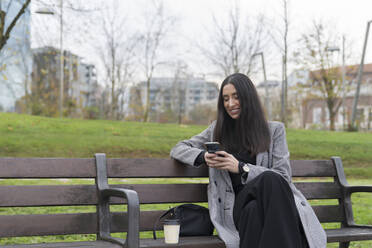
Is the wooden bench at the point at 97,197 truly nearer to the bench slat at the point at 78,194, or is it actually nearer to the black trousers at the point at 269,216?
the bench slat at the point at 78,194

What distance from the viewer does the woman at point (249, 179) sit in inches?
120

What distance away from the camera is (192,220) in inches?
143

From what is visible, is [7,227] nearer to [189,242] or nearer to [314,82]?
[189,242]

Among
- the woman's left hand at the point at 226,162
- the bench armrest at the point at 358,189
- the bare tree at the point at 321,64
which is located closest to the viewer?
the woman's left hand at the point at 226,162

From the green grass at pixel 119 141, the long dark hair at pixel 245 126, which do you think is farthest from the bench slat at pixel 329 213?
the green grass at pixel 119 141

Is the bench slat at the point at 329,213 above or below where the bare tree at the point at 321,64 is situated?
below

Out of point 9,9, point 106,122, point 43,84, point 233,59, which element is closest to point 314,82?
point 233,59

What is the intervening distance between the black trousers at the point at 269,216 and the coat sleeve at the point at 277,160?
0.65 feet

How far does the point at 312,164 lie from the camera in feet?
14.3

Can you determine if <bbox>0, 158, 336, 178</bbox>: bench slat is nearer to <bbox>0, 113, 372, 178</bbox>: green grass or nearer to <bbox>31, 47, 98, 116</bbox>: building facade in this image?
<bbox>0, 113, 372, 178</bbox>: green grass

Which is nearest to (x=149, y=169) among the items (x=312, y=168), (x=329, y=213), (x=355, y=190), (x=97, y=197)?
(x=97, y=197)

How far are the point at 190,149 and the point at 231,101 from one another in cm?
48

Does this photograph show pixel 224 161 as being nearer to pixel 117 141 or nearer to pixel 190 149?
pixel 190 149

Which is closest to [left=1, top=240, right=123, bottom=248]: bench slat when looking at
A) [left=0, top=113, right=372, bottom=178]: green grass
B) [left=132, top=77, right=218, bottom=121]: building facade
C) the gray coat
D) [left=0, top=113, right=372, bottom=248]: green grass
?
the gray coat
